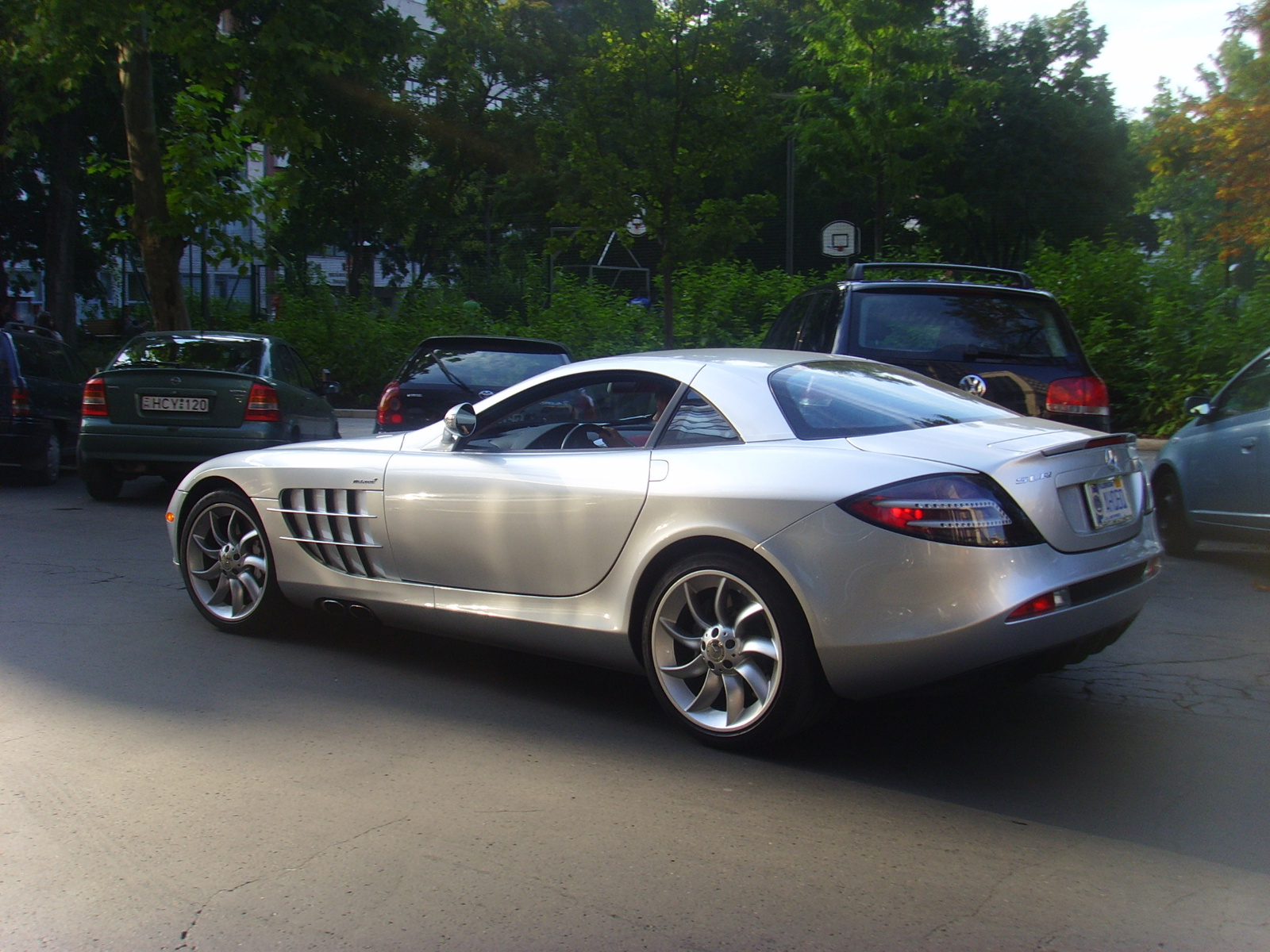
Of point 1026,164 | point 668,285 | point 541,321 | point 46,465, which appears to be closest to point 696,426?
point 46,465

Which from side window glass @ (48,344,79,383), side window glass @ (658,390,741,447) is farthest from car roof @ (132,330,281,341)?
side window glass @ (658,390,741,447)

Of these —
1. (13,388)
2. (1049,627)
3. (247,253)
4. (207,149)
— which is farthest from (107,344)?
(1049,627)

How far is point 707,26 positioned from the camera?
1636 centimetres

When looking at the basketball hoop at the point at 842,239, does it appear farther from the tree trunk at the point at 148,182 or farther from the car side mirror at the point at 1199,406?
the car side mirror at the point at 1199,406

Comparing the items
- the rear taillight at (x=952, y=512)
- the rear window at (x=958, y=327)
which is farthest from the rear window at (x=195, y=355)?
the rear taillight at (x=952, y=512)

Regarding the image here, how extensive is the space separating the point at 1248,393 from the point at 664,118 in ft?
32.4

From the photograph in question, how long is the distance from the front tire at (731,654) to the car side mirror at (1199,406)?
538cm

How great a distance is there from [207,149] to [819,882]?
57.3 feet

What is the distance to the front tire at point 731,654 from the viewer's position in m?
4.01

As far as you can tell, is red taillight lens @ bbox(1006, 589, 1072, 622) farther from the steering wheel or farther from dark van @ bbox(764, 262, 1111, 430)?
dark van @ bbox(764, 262, 1111, 430)

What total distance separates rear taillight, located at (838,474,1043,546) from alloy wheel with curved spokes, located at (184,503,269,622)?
3186 millimetres

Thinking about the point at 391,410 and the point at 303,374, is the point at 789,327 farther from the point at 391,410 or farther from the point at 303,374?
the point at 303,374

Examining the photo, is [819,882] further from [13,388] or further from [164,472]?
[13,388]

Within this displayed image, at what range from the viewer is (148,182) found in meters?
17.3
